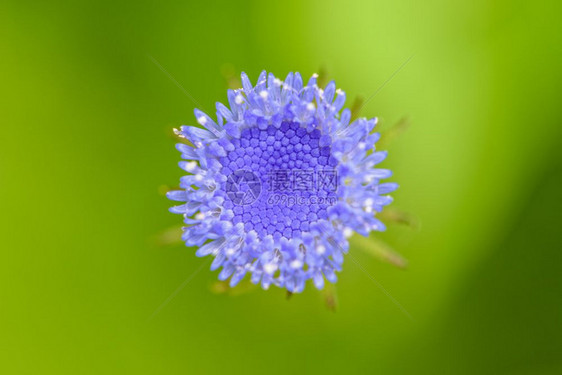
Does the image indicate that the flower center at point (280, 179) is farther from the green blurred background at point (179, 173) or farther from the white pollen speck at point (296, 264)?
the green blurred background at point (179, 173)

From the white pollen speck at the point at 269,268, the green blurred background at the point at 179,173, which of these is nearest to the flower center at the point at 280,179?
the white pollen speck at the point at 269,268

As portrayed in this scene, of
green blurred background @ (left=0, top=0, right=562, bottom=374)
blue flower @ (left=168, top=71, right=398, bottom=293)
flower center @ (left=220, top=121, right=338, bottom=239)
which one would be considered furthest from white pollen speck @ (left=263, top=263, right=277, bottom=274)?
green blurred background @ (left=0, top=0, right=562, bottom=374)

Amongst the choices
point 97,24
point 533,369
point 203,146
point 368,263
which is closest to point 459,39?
point 368,263

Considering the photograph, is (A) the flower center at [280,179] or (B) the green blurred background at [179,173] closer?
(A) the flower center at [280,179]

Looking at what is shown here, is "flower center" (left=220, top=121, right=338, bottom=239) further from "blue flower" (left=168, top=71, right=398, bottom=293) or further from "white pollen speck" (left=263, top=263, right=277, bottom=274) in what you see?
"white pollen speck" (left=263, top=263, right=277, bottom=274)

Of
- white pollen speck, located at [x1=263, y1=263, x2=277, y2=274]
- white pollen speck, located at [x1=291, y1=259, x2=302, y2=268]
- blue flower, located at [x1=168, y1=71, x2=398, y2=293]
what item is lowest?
white pollen speck, located at [x1=291, y1=259, x2=302, y2=268]

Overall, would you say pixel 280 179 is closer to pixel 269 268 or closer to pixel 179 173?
pixel 269 268
